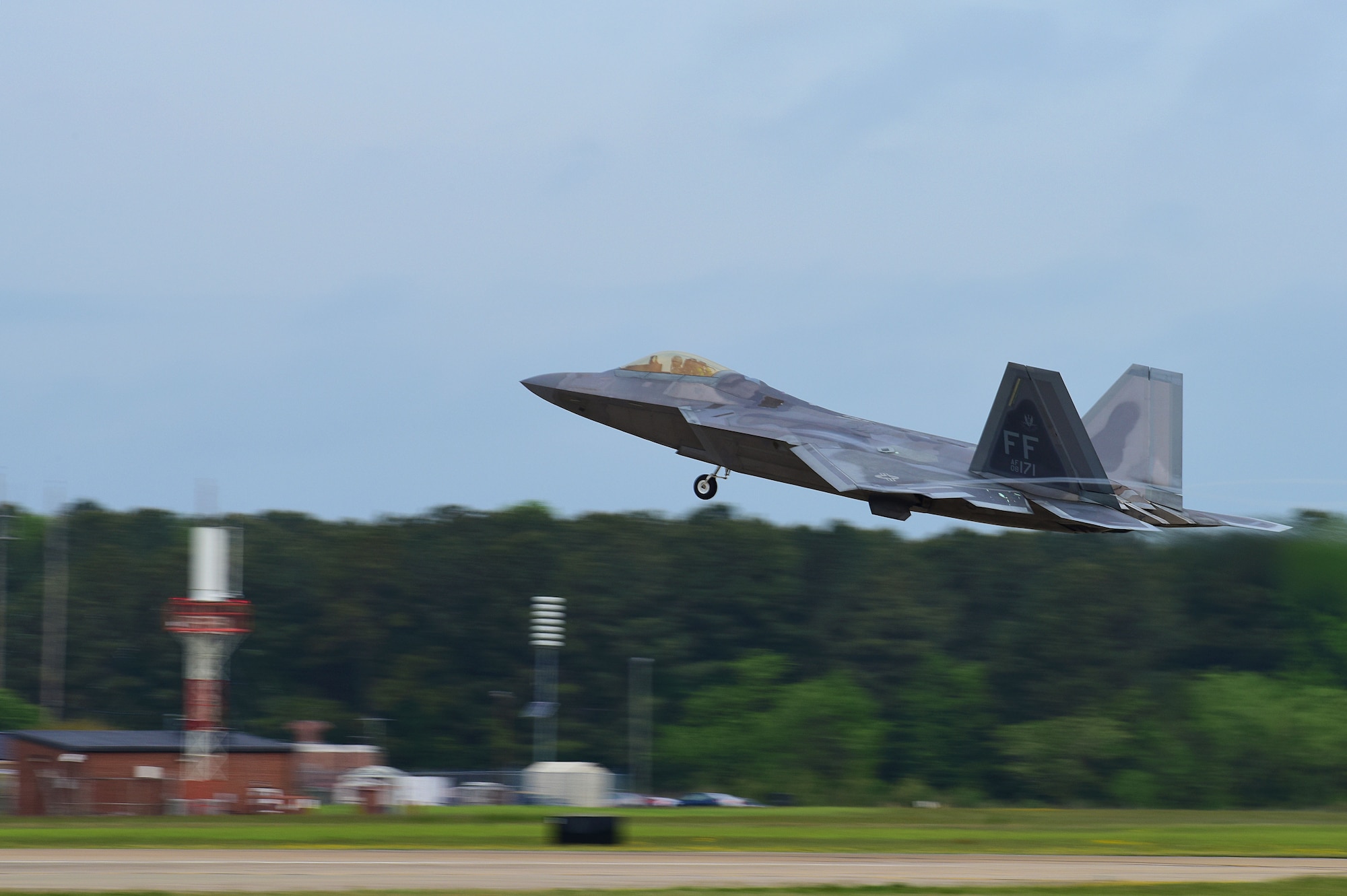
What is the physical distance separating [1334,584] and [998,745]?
1946 inches

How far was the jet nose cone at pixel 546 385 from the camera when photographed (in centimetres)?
3719

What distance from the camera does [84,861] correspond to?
102 feet

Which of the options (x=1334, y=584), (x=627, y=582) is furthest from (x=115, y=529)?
(x=1334, y=584)

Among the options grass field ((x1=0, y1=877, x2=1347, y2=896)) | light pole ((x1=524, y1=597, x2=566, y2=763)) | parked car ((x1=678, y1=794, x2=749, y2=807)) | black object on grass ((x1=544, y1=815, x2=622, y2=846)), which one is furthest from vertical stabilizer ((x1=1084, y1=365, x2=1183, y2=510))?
light pole ((x1=524, y1=597, x2=566, y2=763))

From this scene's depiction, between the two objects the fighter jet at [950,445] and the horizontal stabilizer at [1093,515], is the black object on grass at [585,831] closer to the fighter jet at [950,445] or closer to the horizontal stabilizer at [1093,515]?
the fighter jet at [950,445]

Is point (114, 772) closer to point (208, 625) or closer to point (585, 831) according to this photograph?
point (208, 625)

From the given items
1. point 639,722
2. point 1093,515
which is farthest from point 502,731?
point 1093,515

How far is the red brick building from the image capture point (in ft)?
211

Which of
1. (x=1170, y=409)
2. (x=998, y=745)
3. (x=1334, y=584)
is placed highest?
(x=1170, y=409)

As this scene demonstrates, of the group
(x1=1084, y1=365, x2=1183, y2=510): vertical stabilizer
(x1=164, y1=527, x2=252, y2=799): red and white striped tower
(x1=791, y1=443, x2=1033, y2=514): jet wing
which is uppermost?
(x1=1084, y1=365, x2=1183, y2=510): vertical stabilizer

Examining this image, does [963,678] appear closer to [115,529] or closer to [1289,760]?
[1289,760]

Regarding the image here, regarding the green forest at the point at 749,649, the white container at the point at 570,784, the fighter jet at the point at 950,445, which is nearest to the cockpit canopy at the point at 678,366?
the fighter jet at the point at 950,445

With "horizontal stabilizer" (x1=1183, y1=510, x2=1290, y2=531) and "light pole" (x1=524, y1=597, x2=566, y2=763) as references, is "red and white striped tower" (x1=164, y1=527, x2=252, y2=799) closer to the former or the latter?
"light pole" (x1=524, y1=597, x2=566, y2=763)

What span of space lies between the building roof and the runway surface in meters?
32.2
